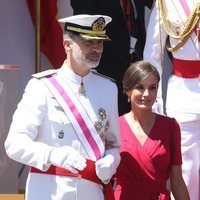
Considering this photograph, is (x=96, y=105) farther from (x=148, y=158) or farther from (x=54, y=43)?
(x=54, y=43)

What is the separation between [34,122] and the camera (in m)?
3.84

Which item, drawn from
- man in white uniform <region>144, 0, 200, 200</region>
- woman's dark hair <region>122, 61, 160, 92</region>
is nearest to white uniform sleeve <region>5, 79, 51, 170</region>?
woman's dark hair <region>122, 61, 160, 92</region>

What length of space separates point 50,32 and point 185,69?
1.52 meters

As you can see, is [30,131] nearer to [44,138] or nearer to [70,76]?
[44,138]

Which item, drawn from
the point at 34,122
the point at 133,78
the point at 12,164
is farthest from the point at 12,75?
the point at 34,122

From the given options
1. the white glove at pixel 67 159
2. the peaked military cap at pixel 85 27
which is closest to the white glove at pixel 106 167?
the white glove at pixel 67 159

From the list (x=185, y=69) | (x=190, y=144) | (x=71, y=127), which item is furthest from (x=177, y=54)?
(x=71, y=127)

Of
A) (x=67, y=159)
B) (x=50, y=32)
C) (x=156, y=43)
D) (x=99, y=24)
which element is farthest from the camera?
(x=50, y=32)

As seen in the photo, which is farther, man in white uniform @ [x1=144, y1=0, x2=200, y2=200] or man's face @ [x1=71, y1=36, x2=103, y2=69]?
man in white uniform @ [x1=144, y1=0, x2=200, y2=200]

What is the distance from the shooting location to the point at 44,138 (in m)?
3.90

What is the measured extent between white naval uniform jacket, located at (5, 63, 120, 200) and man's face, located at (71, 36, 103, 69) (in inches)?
4.2

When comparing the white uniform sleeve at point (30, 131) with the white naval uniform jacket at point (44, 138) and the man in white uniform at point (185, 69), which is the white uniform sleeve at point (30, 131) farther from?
the man in white uniform at point (185, 69)

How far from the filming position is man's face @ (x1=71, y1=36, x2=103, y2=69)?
3953mm

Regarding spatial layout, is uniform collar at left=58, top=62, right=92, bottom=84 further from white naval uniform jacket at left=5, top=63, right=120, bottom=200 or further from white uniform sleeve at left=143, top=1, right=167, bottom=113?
white uniform sleeve at left=143, top=1, right=167, bottom=113
